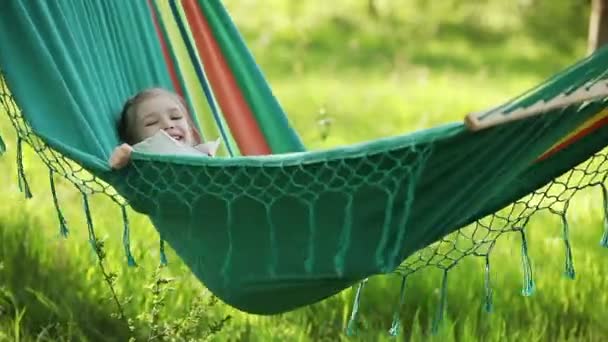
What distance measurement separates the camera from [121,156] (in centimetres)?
196

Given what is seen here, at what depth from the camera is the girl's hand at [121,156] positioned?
1959 millimetres

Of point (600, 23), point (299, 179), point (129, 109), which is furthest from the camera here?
point (600, 23)

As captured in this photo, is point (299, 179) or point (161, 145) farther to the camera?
point (161, 145)

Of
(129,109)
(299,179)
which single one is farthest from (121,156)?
(129,109)

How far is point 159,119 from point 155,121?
0.04 ft

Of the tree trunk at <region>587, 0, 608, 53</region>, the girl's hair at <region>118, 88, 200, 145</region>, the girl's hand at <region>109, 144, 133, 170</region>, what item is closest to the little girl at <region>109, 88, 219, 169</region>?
the girl's hair at <region>118, 88, 200, 145</region>

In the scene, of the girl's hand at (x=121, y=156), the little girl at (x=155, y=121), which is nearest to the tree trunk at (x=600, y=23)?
the little girl at (x=155, y=121)

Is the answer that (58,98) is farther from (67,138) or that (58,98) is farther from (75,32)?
(75,32)

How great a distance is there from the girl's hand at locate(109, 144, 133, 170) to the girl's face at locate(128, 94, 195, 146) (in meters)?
0.46

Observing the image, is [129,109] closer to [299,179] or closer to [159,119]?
[159,119]

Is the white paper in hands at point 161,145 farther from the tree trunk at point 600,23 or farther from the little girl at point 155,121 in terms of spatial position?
the tree trunk at point 600,23

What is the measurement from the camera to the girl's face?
8.02 ft

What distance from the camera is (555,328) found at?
8.86ft

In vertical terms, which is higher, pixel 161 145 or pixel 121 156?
pixel 161 145
